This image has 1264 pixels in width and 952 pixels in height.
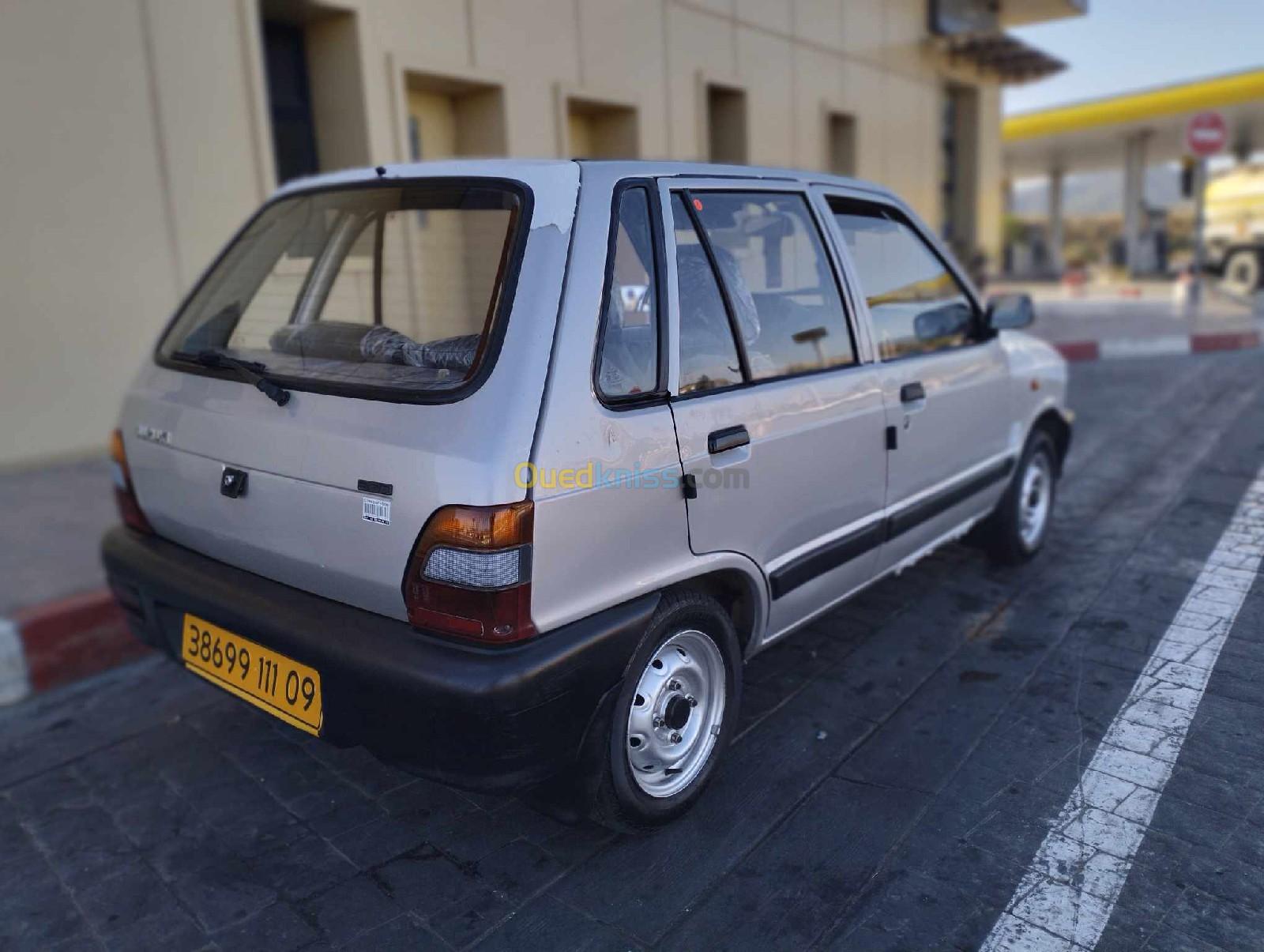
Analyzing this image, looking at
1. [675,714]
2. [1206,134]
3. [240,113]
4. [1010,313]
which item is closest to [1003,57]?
[1206,134]

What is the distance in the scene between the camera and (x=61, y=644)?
12.3 ft

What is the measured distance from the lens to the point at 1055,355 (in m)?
4.56

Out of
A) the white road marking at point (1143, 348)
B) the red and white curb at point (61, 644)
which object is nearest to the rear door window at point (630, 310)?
the red and white curb at point (61, 644)

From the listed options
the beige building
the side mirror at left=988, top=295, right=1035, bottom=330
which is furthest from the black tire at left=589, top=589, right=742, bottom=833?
the beige building

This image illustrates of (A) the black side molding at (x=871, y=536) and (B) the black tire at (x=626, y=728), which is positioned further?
(A) the black side molding at (x=871, y=536)

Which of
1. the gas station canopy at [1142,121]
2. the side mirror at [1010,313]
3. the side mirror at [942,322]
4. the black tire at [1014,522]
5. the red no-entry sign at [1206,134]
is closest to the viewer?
the side mirror at [942,322]

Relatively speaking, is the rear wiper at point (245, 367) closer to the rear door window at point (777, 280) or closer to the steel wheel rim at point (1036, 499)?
the rear door window at point (777, 280)

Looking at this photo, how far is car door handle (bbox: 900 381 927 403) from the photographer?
10.9ft

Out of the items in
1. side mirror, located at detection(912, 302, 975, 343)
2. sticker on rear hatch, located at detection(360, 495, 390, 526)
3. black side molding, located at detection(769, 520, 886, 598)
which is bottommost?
black side molding, located at detection(769, 520, 886, 598)

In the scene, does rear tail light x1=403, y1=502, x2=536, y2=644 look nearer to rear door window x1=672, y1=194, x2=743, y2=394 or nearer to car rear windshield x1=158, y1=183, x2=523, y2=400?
car rear windshield x1=158, y1=183, x2=523, y2=400

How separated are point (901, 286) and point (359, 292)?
6.40ft

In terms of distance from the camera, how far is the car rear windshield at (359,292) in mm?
2426

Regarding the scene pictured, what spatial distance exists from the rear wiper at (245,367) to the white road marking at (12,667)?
1.48 metres

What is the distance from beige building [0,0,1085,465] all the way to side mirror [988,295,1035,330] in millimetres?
5314
